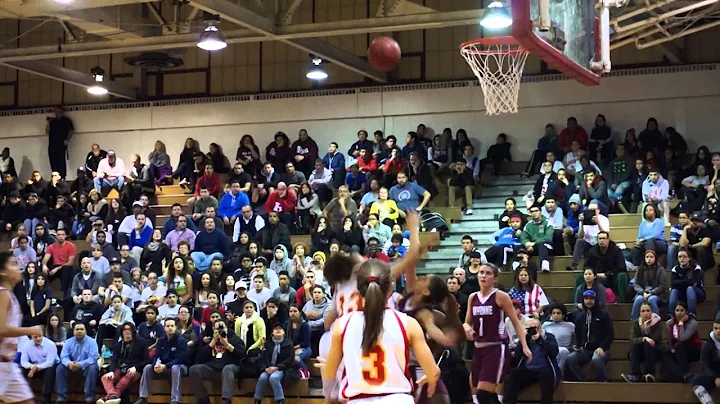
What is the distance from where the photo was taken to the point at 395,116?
22047 millimetres

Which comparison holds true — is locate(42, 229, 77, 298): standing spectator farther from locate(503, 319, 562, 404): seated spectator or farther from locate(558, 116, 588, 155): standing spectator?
locate(558, 116, 588, 155): standing spectator

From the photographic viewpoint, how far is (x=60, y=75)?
21.8m

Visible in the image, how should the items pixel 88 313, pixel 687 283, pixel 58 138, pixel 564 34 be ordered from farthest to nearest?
pixel 58 138 < pixel 88 313 < pixel 687 283 < pixel 564 34

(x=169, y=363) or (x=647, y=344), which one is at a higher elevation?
(x=647, y=344)

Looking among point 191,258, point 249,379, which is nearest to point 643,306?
point 249,379

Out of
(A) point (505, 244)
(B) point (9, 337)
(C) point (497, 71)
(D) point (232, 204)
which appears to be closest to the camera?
(B) point (9, 337)

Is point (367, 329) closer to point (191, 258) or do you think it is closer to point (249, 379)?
point (249, 379)

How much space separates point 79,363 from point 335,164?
7.40 m

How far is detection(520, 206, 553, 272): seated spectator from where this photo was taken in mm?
15305

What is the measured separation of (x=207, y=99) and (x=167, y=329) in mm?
10336

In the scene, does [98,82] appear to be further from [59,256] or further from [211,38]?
[211,38]

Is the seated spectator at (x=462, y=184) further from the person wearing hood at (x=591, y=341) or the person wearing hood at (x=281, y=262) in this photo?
the person wearing hood at (x=591, y=341)

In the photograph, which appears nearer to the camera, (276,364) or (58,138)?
(276,364)

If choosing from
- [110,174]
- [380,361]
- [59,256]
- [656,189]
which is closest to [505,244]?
[656,189]
